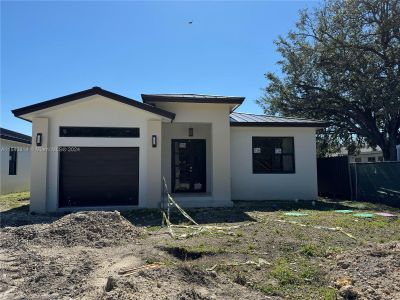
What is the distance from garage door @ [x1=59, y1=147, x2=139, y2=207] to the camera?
1257 cm

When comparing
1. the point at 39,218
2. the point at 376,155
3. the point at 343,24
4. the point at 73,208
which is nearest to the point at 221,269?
the point at 39,218

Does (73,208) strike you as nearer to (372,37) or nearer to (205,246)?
(205,246)

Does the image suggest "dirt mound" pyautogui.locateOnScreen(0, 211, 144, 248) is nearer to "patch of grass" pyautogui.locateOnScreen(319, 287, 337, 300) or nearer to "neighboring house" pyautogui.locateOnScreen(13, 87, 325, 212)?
"neighboring house" pyautogui.locateOnScreen(13, 87, 325, 212)

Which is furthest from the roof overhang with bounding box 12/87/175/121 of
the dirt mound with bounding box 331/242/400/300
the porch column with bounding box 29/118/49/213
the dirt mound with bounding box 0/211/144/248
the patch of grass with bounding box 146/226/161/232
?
the dirt mound with bounding box 331/242/400/300

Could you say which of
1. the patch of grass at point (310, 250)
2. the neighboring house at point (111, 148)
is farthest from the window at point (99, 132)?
the patch of grass at point (310, 250)

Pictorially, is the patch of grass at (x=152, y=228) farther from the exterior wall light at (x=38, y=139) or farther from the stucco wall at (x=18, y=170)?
the stucco wall at (x=18, y=170)

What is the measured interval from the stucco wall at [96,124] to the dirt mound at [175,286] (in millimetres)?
7746

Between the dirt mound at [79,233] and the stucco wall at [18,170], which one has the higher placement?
the stucco wall at [18,170]

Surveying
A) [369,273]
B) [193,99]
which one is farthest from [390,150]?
[369,273]

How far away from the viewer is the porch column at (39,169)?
1209 cm

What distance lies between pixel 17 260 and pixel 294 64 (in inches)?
901

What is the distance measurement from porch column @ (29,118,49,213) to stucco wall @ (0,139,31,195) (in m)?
8.28

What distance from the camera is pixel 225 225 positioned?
938 centimetres

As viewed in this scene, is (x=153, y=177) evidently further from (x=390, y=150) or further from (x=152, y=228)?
(x=390, y=150)
